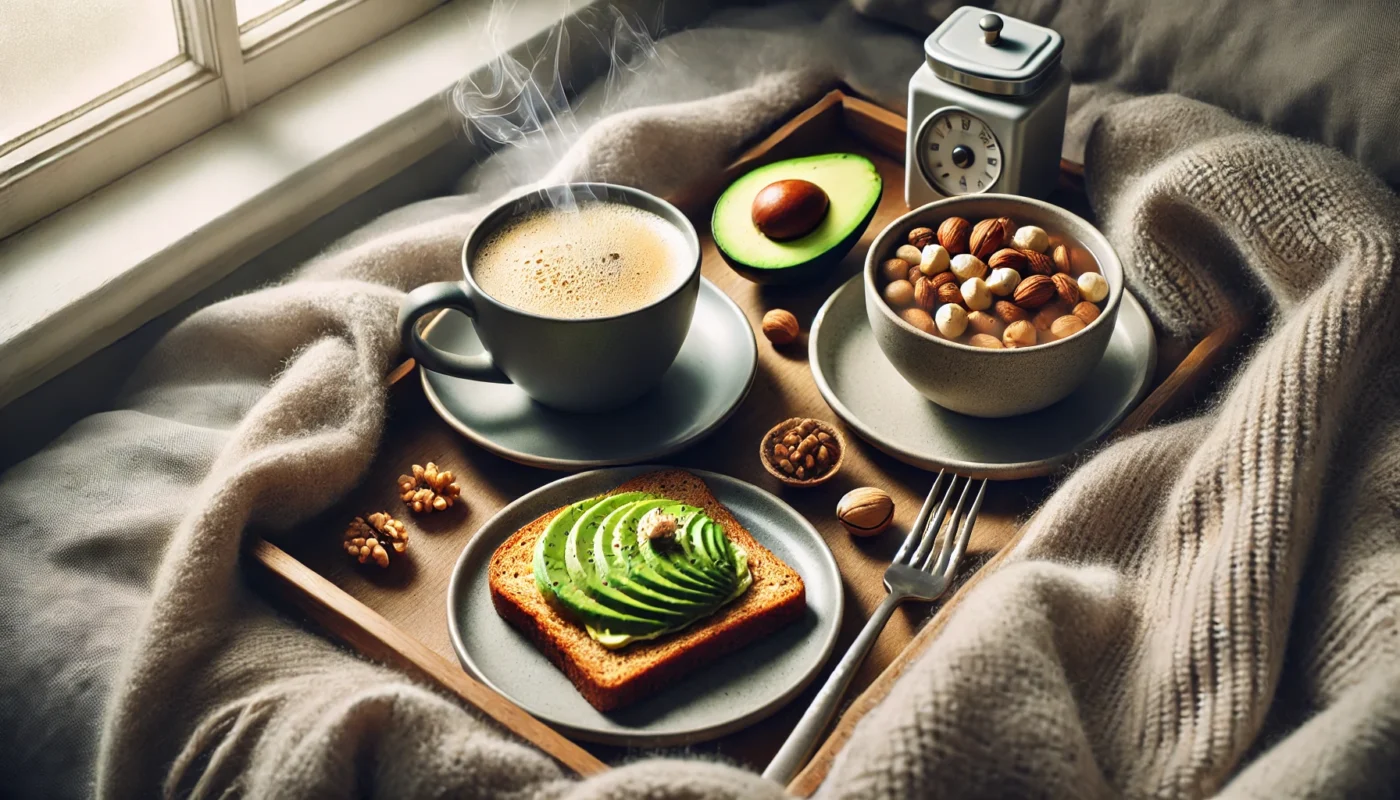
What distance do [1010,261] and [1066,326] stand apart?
0.07m

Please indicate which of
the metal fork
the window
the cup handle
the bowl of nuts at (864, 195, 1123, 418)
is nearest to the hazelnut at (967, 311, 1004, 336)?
the bowl of nuts at (864, 195, 1123, 418)

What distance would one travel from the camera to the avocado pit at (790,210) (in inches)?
44.9

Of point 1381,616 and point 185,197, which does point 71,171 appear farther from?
point 1381,616

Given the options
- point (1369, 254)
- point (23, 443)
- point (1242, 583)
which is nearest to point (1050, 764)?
point (1242, 583)

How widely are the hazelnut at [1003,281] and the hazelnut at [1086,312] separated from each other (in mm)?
50

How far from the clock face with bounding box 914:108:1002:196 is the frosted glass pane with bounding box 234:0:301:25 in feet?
2.29

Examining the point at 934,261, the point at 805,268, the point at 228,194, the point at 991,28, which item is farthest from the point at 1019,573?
the point at 228,194

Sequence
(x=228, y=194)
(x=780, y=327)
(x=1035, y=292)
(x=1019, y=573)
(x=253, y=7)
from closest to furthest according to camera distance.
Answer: (x=1019, y=573) → (x=1035, y=292) → (x=780, y=327) → (x=228, y=194) → (x=253, y=7)

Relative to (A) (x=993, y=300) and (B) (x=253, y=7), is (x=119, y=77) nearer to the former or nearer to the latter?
(B) (x=253, y=7)

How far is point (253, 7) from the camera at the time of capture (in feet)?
4.42

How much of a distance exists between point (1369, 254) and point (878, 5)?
25.3 inches

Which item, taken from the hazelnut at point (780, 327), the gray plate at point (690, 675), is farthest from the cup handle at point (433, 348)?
the hazelnut at point (780, 327)

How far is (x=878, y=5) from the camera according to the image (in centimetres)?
144

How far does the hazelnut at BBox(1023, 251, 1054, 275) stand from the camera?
40.1 inches
